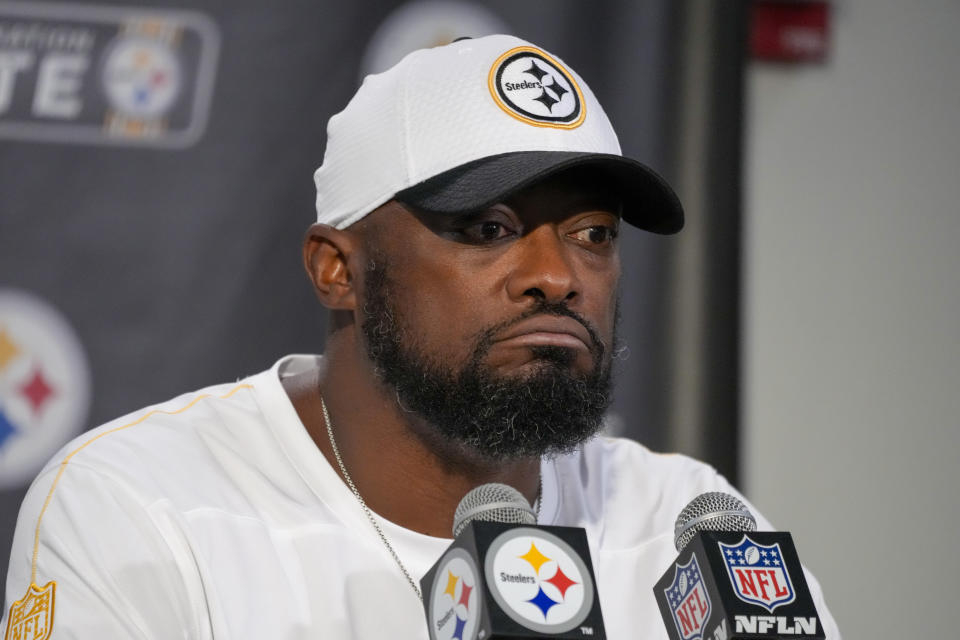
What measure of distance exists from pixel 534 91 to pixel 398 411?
0.48 meters

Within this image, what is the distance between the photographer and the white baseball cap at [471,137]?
1.50 m

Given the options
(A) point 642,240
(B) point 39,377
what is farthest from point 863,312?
(B) point 39,377

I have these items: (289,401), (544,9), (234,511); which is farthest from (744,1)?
(234,511)

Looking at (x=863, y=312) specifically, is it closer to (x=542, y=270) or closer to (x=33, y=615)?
(x=542, y=270)

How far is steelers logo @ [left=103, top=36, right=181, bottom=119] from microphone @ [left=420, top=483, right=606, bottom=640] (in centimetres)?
171

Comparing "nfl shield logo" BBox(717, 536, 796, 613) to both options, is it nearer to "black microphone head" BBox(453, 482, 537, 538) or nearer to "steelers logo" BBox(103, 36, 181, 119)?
"black microphone head" BBox(453, 482, 537, 538)

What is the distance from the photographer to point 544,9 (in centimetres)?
250

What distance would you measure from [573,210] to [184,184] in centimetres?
114

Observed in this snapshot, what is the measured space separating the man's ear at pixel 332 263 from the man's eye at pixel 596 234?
1.07 feet

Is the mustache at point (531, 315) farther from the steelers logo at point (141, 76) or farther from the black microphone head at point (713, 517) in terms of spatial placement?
the steelers logo at point (141, 76)

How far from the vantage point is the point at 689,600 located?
105 cm

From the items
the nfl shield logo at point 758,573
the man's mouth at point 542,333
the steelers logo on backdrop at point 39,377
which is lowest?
the steelers logo on backdrop at point 39,377

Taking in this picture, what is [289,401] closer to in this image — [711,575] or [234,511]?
[234,511]

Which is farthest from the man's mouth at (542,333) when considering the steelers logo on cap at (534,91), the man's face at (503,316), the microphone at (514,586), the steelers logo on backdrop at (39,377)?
the steelers logo on backdrop at (39,377)
